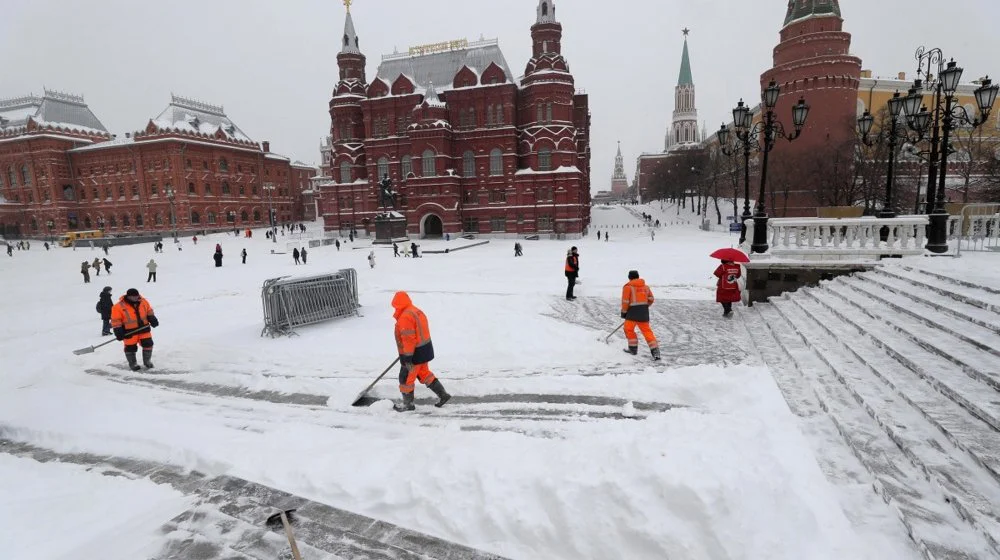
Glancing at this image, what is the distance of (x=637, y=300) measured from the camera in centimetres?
809

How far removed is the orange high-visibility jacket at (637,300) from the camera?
8062 millimetres

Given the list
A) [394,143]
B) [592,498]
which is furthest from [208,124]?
[592,498]

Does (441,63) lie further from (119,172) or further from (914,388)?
(914,388)

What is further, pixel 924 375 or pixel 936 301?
pixel 936 301

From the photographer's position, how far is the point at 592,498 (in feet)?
13.1

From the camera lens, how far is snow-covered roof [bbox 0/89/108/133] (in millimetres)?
63981

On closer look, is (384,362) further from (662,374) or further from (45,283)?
(45,283)

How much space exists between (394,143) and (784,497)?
164 feet

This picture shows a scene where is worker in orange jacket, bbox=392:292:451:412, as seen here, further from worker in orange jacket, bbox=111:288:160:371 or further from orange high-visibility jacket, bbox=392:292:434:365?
worker in orange jacket, bbox=111:288:160:371

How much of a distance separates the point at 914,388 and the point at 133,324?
12.3 m

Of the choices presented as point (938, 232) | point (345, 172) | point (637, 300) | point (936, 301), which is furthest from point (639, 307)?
point (345, 172)

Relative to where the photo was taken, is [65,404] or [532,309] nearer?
[65,404]

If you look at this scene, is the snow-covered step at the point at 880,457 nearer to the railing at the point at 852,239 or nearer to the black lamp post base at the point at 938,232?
the railing at the point at 852,239

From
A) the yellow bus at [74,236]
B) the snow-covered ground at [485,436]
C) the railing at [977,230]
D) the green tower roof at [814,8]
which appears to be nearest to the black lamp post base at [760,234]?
the snow-covered ground at [485,436]
